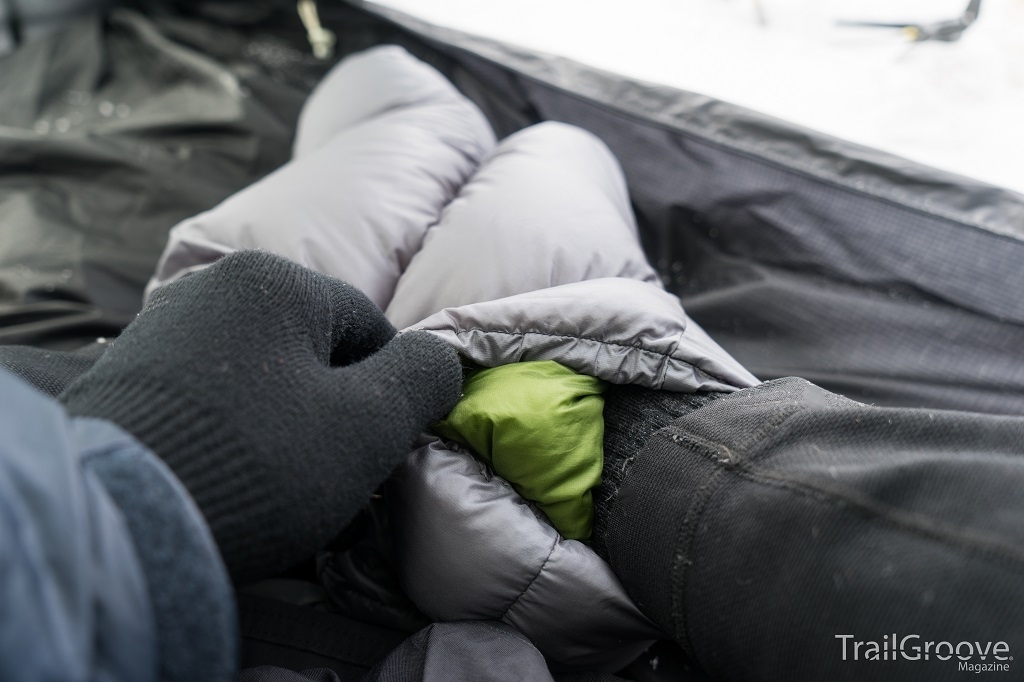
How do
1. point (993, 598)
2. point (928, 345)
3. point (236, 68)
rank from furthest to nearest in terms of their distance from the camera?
point (236, 68) < point (928, 345) < point (993, 598)

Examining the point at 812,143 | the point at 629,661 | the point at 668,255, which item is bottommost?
the point at 629,661

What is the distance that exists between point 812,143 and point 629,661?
1.91 feet

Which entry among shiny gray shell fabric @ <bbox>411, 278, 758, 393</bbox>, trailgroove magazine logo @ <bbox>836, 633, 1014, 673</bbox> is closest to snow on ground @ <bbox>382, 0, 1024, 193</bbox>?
shiny gray shell fabric @ <bbox>411, 278, 758, 393</bbox>

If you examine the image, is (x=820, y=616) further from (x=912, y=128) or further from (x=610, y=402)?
(x=912, y=128)

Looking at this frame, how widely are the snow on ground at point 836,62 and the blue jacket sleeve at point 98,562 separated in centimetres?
79

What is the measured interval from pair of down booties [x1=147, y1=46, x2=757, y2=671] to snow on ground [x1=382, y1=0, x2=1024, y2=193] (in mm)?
212

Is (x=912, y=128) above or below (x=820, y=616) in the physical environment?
above

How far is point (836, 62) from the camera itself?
928mm

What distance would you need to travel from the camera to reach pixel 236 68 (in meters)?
1.17

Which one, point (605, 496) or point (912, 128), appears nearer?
point (605, 496)

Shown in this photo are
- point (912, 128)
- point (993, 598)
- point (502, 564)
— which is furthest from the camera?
point (912, 128)

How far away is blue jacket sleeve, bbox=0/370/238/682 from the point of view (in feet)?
1.06

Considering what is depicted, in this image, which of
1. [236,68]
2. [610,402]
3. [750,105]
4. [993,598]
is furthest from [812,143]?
[236,68]

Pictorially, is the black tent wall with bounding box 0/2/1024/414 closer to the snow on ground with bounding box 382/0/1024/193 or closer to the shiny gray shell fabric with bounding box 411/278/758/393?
the snow on ground with bounding box 382/0/1024/193
